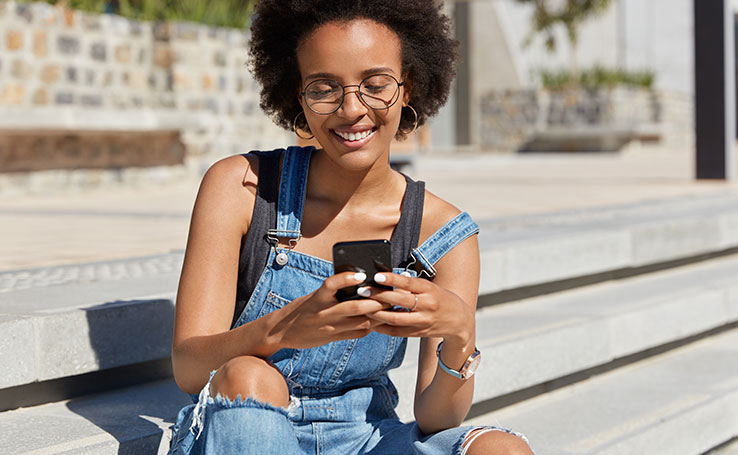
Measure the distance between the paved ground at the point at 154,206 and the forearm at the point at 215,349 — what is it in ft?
6.39

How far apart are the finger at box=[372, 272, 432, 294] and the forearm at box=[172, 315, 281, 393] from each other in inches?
11.1

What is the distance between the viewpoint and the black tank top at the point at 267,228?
6.85 ft

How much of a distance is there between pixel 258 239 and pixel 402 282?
0.48m

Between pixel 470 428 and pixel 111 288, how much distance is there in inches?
55.2

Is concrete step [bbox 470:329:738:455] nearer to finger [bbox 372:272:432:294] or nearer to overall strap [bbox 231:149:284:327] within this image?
overall strap [bbox 231:149:284:327]

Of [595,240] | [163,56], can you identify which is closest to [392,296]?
[595,240]

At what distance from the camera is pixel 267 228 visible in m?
2.11

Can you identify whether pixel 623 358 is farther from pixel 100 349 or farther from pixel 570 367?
pixel 100 349

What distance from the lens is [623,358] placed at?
3879 mm

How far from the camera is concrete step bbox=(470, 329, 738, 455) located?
9.89ft

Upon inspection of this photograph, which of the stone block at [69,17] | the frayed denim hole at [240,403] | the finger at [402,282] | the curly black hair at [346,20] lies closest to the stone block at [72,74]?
the stone block at [69,17]

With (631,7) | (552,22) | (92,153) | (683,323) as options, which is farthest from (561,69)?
(683,323)

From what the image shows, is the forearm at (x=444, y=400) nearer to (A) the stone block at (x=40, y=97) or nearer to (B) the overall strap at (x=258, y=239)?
(B) the overall strap at (x=258, y=239)

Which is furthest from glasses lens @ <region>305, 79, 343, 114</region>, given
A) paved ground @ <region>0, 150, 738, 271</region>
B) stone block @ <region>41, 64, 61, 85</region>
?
stone block @ <region>41, 64, 61, 85</region>
